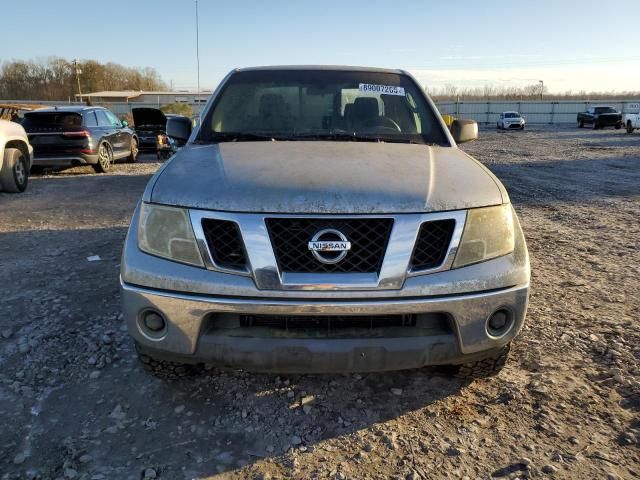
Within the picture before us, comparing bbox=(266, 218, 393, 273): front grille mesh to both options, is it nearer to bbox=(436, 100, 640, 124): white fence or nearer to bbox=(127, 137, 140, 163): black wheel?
bbox=(127, 137, 140, 163): black wheel

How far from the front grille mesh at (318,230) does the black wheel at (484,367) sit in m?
0.93

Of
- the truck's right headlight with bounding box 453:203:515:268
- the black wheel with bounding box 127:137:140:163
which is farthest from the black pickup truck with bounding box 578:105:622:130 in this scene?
the truck's right headlight with bounding box 453:203:515:268

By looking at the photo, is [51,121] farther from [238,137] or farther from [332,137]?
[332,137]

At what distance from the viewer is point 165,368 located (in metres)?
2.66

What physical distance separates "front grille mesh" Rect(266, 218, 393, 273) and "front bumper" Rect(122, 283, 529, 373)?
15 centimetres

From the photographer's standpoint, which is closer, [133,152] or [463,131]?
[463,131]

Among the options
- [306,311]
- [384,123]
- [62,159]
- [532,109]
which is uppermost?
[532,109]

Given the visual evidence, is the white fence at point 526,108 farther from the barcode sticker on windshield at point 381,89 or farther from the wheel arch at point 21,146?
the barcode sticker on windshield at point 381,89

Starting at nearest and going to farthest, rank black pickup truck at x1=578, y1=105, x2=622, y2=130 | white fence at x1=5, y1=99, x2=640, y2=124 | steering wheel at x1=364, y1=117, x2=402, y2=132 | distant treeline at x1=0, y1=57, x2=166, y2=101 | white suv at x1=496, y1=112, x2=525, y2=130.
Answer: steering wheel at x1=364, y1=117, x2=402, y2=132 → black pickup truck at x1=578, y1=105, x2=622, y2=130 → white suv at x1=496, y1=112, x2=525, y2=130 → white fence at x1=5, y1=99, x2=640, y2=124 → distant treeline at x1=0, y1=57, x2=166, y2=101

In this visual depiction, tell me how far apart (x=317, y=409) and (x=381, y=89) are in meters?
2.34

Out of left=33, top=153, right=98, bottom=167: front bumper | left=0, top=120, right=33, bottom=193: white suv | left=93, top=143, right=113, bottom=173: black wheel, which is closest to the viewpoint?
left=0, top=120, right=33, bottom=193: white suv

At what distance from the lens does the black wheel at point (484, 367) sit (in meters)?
2.66

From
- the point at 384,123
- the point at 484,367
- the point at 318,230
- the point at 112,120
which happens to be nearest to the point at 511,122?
the point at 112,120

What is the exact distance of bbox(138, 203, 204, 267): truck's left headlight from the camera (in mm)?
2248
